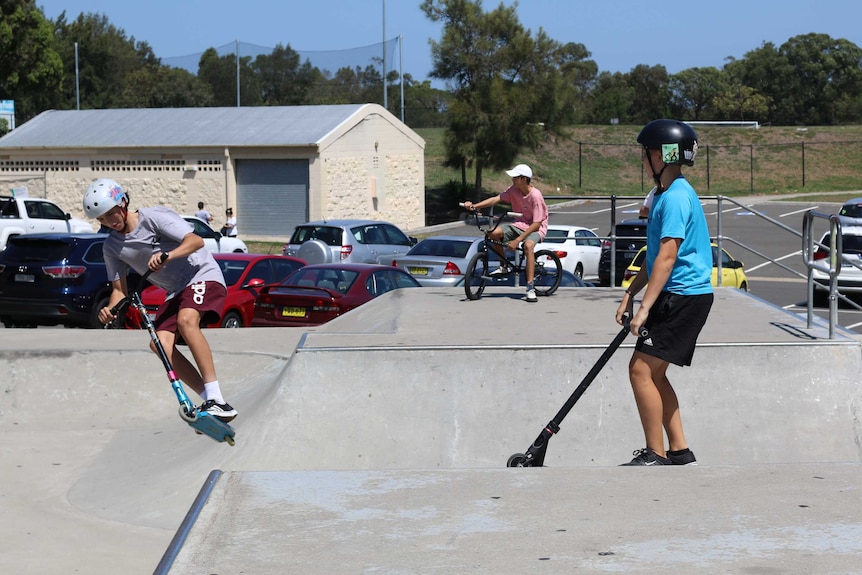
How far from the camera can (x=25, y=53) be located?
50.0 m

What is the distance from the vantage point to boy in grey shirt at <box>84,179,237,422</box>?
7.04m

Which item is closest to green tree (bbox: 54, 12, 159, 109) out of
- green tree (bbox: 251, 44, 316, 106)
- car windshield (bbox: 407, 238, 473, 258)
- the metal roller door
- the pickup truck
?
green tree (bbox: 251, 44, 316, 106)

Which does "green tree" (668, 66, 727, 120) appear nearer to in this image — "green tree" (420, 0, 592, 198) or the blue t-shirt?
"green tree" (420, 0, 592, 198)

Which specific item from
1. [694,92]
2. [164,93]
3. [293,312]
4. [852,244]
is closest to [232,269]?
[293,312]

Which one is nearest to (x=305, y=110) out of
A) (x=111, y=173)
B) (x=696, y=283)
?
(x=111, y=173)

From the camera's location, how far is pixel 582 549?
4156 millimetres

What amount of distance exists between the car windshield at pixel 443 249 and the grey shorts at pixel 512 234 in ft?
25.1

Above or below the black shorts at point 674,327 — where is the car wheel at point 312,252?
below

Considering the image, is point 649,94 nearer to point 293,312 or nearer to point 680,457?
point 293,312

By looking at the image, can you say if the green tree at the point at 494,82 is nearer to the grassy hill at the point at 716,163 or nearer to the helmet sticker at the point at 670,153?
the grassy hill at the point at 716,163

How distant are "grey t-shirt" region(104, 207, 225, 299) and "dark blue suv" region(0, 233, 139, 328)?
8947 mm

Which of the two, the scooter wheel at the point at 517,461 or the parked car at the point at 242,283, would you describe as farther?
the parked car at the point at 242,283

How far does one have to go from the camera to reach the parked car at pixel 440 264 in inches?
752

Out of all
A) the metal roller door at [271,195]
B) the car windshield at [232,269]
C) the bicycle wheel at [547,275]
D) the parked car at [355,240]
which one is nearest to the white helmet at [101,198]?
the bicycle wheel at [547,275]
